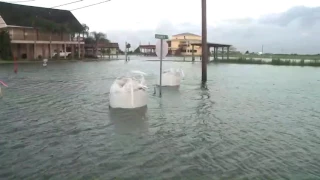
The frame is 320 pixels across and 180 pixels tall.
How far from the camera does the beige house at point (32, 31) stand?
59188mm

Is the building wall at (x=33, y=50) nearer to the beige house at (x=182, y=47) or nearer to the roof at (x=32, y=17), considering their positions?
the roof at (x=32, y=17)

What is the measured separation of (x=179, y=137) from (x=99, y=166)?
2.69 m

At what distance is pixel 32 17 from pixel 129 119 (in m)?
57.5

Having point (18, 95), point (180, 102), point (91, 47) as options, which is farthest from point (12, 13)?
point (180, 102)

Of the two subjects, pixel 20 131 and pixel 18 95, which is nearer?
pixel 20 131

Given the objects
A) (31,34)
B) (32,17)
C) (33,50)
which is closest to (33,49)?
(33,50)

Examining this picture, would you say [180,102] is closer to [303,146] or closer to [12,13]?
[303,146]

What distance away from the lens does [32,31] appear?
6169 cm

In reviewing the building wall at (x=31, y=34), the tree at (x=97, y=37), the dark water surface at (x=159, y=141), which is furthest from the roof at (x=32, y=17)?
the dark water surface at (x=159, y=141)

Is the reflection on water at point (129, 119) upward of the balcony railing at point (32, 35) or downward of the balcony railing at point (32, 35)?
downward

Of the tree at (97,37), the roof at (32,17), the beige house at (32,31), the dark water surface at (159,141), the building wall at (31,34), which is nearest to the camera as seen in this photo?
the dark water surface at (159,141)

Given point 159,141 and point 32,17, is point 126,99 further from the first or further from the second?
point 32,17

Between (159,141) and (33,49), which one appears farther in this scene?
(33,49)

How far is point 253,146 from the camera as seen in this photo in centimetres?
788
